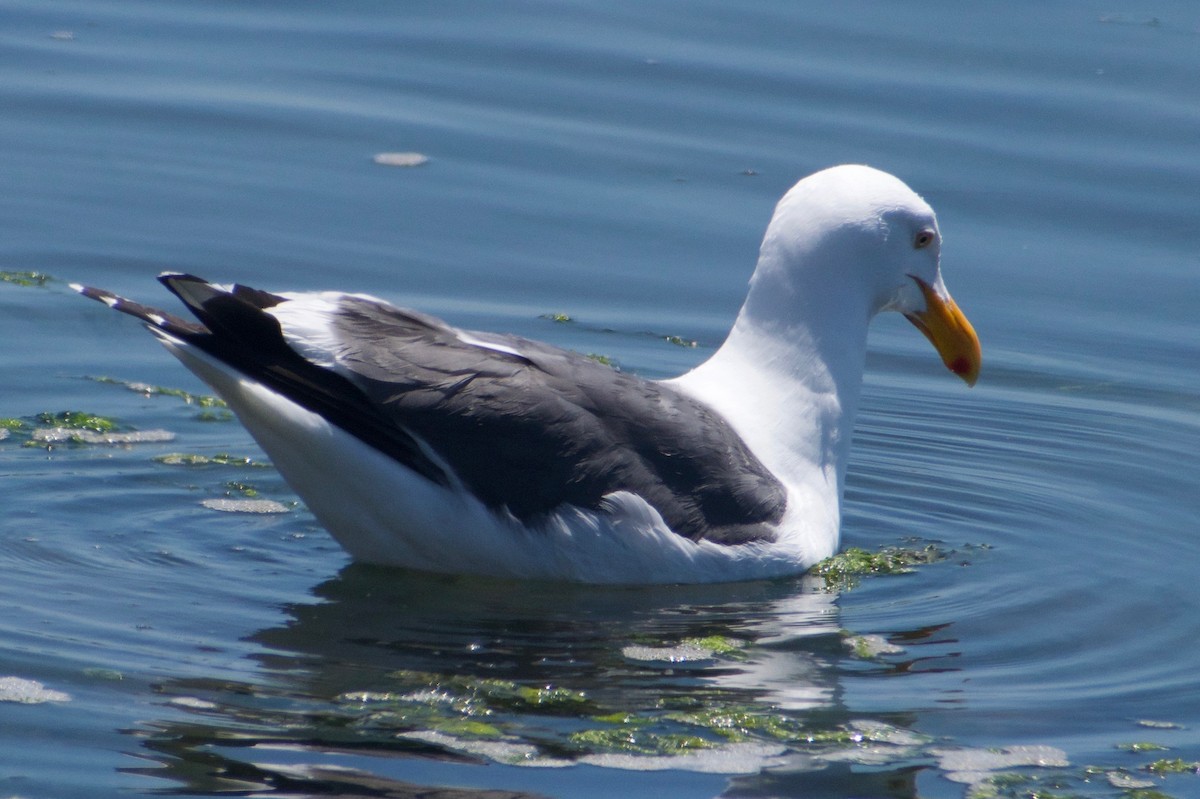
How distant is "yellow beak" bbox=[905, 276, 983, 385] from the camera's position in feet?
25.9

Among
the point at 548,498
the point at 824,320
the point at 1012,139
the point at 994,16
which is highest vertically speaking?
the point at 994,16

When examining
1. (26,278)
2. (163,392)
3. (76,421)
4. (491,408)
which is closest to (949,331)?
(491,408)

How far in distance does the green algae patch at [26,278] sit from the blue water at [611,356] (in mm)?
63

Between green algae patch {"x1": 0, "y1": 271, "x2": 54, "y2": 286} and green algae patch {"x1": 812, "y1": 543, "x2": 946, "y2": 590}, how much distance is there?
4.61 m

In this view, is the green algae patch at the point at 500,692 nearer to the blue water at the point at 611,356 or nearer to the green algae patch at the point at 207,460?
the blue water at the point at 611,356

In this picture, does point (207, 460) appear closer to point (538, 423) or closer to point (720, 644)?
point (538, 423)

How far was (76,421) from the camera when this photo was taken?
323 inches

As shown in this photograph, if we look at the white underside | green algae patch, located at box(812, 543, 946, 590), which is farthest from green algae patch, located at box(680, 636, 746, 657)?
green algae patch, located at box(812, 543, 946, 590)

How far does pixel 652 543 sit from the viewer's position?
677 centimetres

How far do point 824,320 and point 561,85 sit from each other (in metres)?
5.98

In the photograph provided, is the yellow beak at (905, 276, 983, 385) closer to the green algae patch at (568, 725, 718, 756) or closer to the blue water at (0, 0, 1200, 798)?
the blue water at (0, 0, 1200, 798)

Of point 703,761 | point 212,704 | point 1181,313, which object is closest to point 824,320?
point 703,761

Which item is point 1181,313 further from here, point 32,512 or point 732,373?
point 32,512

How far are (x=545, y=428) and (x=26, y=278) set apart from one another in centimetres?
433
